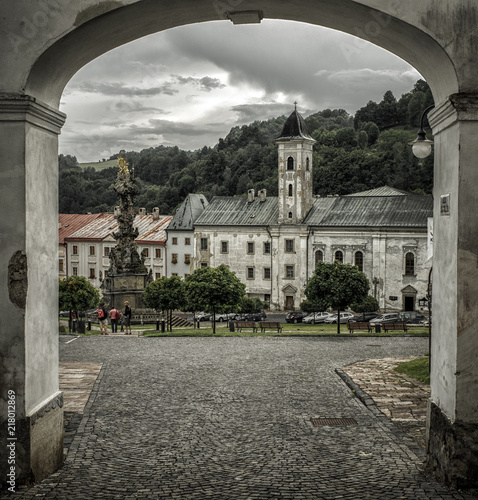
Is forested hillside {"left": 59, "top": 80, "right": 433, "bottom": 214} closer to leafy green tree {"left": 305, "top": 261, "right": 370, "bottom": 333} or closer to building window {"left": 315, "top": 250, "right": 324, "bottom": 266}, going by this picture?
building window {"left": 315, "top": 250, "right": 324, "bottom": 266}

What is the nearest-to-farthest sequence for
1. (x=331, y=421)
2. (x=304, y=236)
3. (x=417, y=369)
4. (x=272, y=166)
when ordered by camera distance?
1. (x=331, y=421)
2. (x=417, y=369)
3. (x=304, y=236)
4. (x=272, y=166)

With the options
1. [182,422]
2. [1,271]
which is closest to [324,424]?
[182,422]

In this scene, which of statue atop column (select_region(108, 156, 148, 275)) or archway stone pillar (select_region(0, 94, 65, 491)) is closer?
archway stone pillar (select_region(0, 94, 65, 491))

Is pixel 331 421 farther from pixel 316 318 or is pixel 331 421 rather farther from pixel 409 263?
pixel 409 263

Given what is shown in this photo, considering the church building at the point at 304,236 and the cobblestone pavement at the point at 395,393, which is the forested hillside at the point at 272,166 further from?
the cobblestone pavement at the point at 395,393

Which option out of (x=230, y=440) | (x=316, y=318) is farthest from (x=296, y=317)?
(x=230, y=440)

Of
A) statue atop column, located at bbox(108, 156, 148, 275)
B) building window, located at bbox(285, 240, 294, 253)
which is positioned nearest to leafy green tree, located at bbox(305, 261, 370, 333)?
statue atop column, located at bbox(108, 156, 148, 275)

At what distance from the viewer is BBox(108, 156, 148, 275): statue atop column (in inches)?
1454

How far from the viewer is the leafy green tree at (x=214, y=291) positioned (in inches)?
1054

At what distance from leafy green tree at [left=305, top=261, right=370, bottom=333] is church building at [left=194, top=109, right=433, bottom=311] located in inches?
775

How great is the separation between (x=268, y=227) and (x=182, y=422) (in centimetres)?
4554

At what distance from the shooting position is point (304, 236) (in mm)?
52688

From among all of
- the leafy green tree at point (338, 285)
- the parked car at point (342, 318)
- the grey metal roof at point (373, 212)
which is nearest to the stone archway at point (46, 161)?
the leafy green tree at point (338, 285)

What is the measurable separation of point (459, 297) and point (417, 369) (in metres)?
7.36
